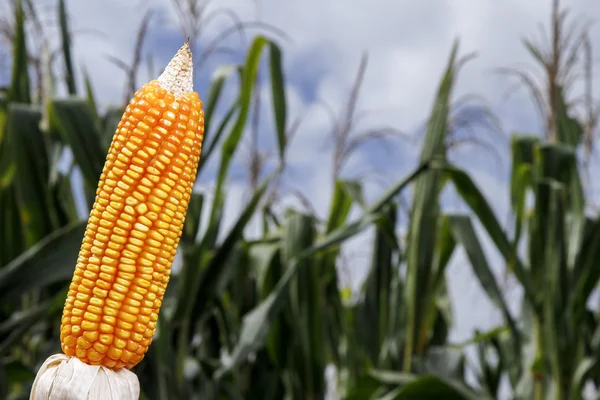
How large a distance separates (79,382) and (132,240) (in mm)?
130

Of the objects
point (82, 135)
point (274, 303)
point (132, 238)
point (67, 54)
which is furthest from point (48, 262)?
point (132, 238)

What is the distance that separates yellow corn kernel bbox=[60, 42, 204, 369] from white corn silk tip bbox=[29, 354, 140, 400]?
1 cm

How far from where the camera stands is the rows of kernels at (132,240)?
0.68 metres

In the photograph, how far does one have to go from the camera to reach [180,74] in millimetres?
697

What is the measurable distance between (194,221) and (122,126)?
5.59 feet

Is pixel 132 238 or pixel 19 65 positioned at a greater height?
pixel 19 65

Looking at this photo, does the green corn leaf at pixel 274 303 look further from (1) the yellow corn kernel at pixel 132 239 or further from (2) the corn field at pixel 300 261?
(1) the yellow corn kernel at pixel 132 239

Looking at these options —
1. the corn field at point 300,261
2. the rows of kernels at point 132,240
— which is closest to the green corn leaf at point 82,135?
the corn field at point 300,261

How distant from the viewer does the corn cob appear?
68cm

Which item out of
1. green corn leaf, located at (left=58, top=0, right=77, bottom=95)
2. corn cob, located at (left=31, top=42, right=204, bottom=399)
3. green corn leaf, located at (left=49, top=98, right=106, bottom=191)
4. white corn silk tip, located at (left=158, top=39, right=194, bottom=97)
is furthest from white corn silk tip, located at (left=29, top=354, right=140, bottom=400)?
green corn leaf, located at (left=58, top=0, right=77, bottom=95)

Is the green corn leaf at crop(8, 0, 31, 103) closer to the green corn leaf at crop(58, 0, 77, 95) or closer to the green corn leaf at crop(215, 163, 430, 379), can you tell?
the green corn leaf at crop(58, 0, 77, 95)

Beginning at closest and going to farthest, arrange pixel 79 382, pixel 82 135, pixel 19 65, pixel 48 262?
pixel 79 382 → pixel 48 262 → pixel 82 135 → pixel 19 65

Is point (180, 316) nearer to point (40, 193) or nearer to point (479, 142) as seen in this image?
point (40, 193)

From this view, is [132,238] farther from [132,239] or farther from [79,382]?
[79,382]
